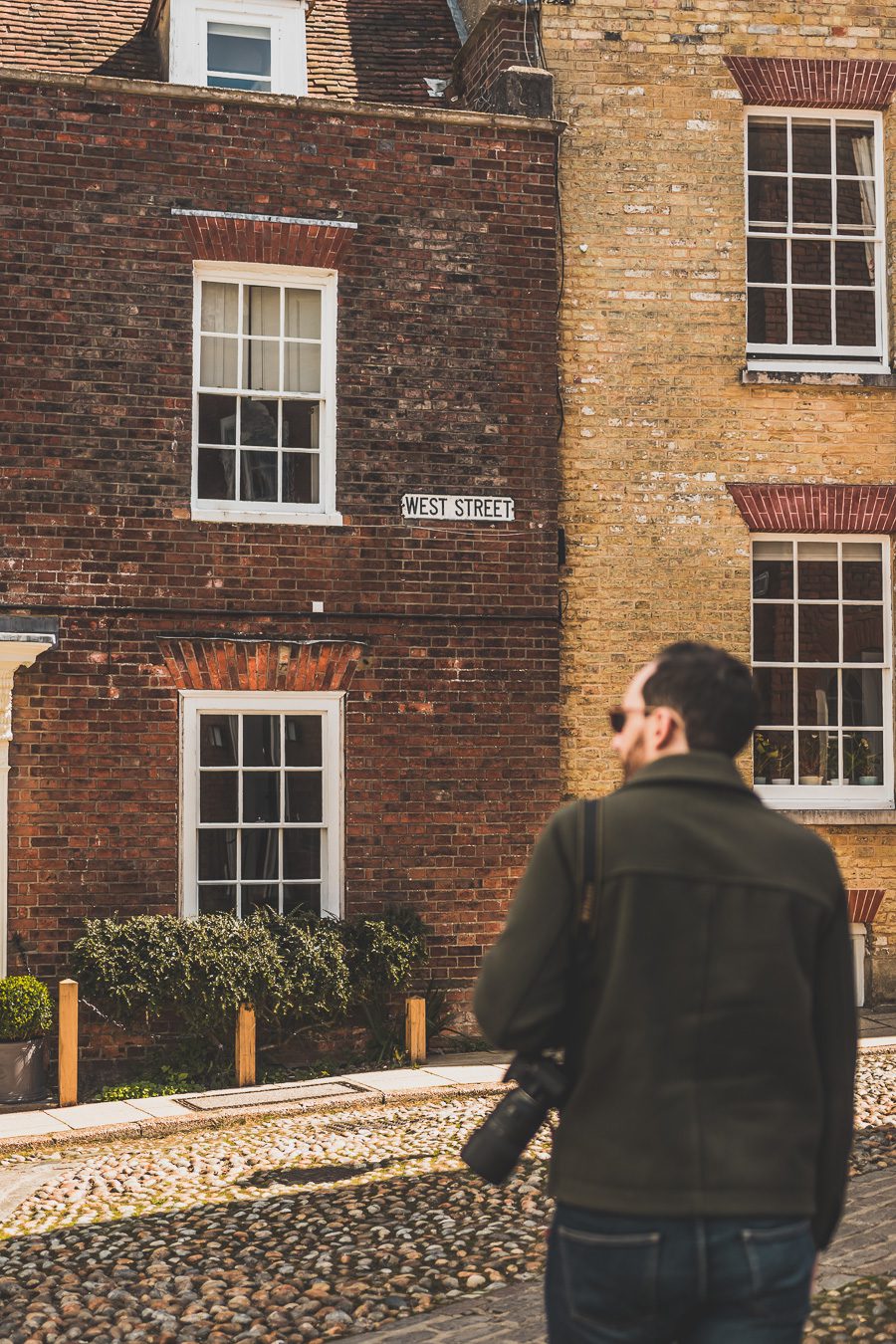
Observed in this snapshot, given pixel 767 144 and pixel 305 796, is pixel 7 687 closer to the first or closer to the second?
pixel 305 796

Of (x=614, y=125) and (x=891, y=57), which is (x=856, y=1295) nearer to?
(x=614, y=125)

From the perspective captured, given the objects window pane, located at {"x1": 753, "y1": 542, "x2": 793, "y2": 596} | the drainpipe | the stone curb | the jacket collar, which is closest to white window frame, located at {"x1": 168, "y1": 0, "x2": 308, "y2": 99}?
the drainpipe

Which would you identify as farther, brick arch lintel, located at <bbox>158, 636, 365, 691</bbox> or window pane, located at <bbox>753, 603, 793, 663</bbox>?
window pane, located at <bbox>753, 603, 793, 663</bbox>

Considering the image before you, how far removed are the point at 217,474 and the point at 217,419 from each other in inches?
16.5

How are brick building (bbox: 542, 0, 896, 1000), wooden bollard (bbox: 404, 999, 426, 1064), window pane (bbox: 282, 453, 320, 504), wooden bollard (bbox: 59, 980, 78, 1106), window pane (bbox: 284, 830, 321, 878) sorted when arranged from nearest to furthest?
wooden bollard (bbox: 59, 980, 78, 1106), wooden bollard (bbox: 404, 999, 426, 1064), window pane (bbox: 284, 830, 321, 878), window pane (bbox: 282, 453, 320, 504), brick building (bbox: 542, 0, 896, 1000)

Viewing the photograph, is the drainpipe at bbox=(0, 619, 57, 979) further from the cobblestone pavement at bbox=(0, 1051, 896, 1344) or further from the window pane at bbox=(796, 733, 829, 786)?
the window pane at bbox=(796, 733, 829, 786)

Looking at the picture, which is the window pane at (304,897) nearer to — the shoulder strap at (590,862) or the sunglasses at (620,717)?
the sunglasses at (620,717)

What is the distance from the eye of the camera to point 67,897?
11023 mm

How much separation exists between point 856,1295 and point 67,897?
22.8 feet

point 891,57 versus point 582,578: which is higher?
point 891,57

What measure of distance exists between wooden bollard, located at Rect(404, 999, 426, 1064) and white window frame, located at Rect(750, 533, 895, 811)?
11.3 ft

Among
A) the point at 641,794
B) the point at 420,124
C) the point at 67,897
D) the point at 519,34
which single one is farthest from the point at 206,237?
the point at 641,794

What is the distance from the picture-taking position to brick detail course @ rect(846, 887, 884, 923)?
12664mm

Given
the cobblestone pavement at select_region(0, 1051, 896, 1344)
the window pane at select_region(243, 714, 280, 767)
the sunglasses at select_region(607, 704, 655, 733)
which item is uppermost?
the window pane at select_region(243, 714, 280, 767)
